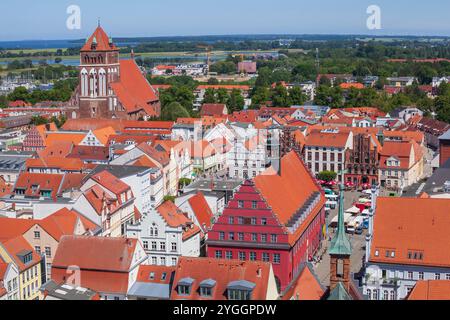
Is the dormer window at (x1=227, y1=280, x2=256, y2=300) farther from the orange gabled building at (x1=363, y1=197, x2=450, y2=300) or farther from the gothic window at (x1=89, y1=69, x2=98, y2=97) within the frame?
the gothic window at (x1=89, y1=69, x2=98, y2=97)

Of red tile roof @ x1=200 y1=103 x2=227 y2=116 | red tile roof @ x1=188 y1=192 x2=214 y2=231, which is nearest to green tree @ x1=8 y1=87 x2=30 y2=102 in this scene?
red tile roof @ x1=200 y1=103 x2=227 y2=116

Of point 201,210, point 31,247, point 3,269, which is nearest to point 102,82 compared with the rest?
point 201,210

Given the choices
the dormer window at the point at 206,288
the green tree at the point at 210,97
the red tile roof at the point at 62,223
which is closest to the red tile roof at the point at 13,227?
the red tile roof at the point at 62,223

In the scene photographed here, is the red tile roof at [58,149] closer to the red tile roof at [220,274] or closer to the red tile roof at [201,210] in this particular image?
the red tile roof at [201,210]

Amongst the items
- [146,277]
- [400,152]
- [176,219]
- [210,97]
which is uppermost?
[210,97]

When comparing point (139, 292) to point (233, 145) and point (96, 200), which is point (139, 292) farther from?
point (233, 145)

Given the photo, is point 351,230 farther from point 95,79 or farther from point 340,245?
point 95,79
